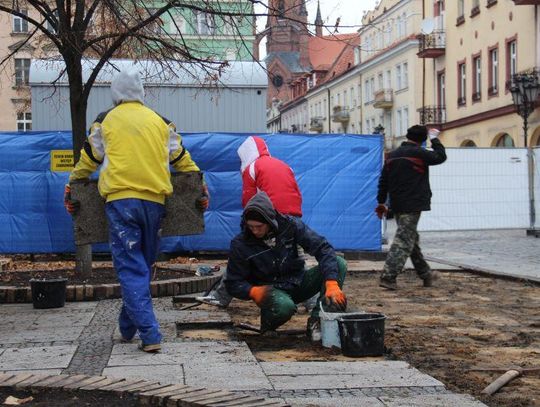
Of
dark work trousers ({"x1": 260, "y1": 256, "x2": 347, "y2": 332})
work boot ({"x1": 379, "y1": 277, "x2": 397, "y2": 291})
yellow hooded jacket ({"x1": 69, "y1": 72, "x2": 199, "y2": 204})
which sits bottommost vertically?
work boot ({"x1": 379, "y1": 277, "x2": 397, "y2": 291})

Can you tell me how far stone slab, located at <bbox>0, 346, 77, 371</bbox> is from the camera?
17.8 feet

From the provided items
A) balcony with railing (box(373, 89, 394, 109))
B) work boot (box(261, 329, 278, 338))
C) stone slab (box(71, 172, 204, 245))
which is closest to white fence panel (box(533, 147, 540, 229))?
work boot (box(261, 329, 278, 338))

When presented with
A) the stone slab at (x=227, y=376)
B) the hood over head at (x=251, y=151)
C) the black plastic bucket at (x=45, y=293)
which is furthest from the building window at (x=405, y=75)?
the stone slab at (x=227, y=376)

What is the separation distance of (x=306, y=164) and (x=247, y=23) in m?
4.84

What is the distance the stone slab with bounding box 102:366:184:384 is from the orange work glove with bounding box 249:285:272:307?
1.12 m

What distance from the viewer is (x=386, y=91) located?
66250 millimetres

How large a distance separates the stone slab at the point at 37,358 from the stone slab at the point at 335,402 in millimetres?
1581

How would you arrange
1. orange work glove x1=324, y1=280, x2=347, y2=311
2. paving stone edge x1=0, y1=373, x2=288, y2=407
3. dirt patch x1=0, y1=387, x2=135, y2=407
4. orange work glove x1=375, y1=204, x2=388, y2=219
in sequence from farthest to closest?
orange work glove x1=375, y1=204, x2=388, y2=219
orange work glove x1=324, y1=280, x2=347, y2=311
dirt patch x1=0, y1=387, x2=135, y2=407
paving stone edge x1=0, y1=373, x2=288, y2=407

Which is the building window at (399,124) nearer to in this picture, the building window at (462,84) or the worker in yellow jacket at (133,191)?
the building window at (462,84)

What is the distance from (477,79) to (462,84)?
2.85 meters

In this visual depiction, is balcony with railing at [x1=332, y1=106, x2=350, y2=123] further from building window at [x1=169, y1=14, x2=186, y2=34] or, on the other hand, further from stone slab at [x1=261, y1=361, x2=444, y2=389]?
stone slab at [x1=261, y1=361, x2=444, y2=389]

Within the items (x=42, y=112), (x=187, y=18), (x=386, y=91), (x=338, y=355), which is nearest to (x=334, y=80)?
(x=386, y=91)

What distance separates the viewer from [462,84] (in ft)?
161

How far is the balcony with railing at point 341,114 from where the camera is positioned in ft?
265
